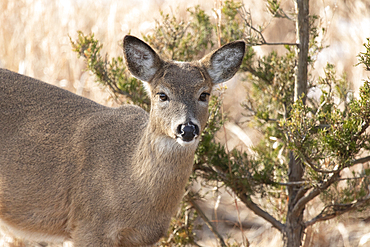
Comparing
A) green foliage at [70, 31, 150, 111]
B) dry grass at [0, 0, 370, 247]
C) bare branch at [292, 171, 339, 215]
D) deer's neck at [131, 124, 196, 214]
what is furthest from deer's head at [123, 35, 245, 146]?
dry grass at [0, 0, 370, 247]

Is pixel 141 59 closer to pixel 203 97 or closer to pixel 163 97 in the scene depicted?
pixel 163 97

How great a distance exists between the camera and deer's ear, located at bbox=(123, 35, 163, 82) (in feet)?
13.4

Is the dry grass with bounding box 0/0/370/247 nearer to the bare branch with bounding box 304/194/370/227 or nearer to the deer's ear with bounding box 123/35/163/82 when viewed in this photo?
the bare branch with bounding box 304/194/370/227

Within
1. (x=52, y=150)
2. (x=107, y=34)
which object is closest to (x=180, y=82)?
(x=52, y=150)

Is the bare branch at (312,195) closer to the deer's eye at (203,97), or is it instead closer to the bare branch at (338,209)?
the bare branch at (338,209)

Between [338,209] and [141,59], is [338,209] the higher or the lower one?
the lower one

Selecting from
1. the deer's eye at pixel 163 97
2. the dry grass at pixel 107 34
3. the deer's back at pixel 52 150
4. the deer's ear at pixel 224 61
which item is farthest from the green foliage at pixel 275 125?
the dry grass at pixel 107 34

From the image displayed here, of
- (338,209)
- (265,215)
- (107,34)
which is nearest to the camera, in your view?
(338,209)

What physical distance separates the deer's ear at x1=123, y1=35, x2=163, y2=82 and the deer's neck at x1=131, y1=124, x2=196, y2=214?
531 mm

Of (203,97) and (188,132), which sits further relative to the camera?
(203,97)

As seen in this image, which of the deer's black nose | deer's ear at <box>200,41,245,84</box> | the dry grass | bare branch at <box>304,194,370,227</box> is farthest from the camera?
the dry grass

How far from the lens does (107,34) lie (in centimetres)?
838

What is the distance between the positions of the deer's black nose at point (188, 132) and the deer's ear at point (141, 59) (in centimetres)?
82

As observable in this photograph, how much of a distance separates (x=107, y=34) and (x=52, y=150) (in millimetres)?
4362
